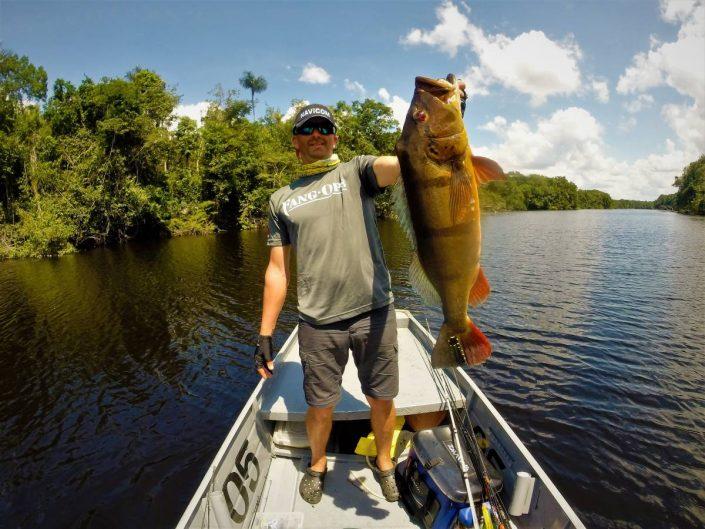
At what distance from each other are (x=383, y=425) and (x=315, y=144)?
2.49m

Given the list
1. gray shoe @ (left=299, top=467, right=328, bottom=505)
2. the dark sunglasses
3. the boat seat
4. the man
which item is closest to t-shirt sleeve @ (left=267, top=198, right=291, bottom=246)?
the man

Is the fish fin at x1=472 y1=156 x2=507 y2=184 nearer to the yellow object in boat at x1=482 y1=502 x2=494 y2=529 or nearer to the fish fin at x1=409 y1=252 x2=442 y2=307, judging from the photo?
the fish fin at x1=409 y1=252 x2=442 y2=307

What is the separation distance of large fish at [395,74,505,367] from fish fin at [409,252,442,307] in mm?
18

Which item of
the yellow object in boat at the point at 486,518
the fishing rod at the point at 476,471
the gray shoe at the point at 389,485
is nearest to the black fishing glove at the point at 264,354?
the gray shoe at the point at 389,485

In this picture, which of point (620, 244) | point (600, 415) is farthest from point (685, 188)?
point (600, 415)

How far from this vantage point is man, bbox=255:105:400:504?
2.98 metres

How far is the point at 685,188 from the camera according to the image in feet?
290

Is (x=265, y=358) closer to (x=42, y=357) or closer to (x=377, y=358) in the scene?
(x=377, y=358)

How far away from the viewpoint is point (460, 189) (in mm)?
2109

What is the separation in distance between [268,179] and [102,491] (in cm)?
4094

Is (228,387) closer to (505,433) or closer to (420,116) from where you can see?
(505,433)

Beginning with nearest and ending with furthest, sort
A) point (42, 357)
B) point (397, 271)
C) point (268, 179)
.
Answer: point (42, 357) < point (397, 271) < point (268, 179)

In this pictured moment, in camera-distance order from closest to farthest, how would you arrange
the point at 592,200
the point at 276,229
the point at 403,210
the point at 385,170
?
the point at 403,210 < the point at 385,170 < the point at 276,229 < the point at 592,200

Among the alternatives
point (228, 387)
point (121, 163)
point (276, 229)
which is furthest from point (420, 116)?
point (121, 163)
